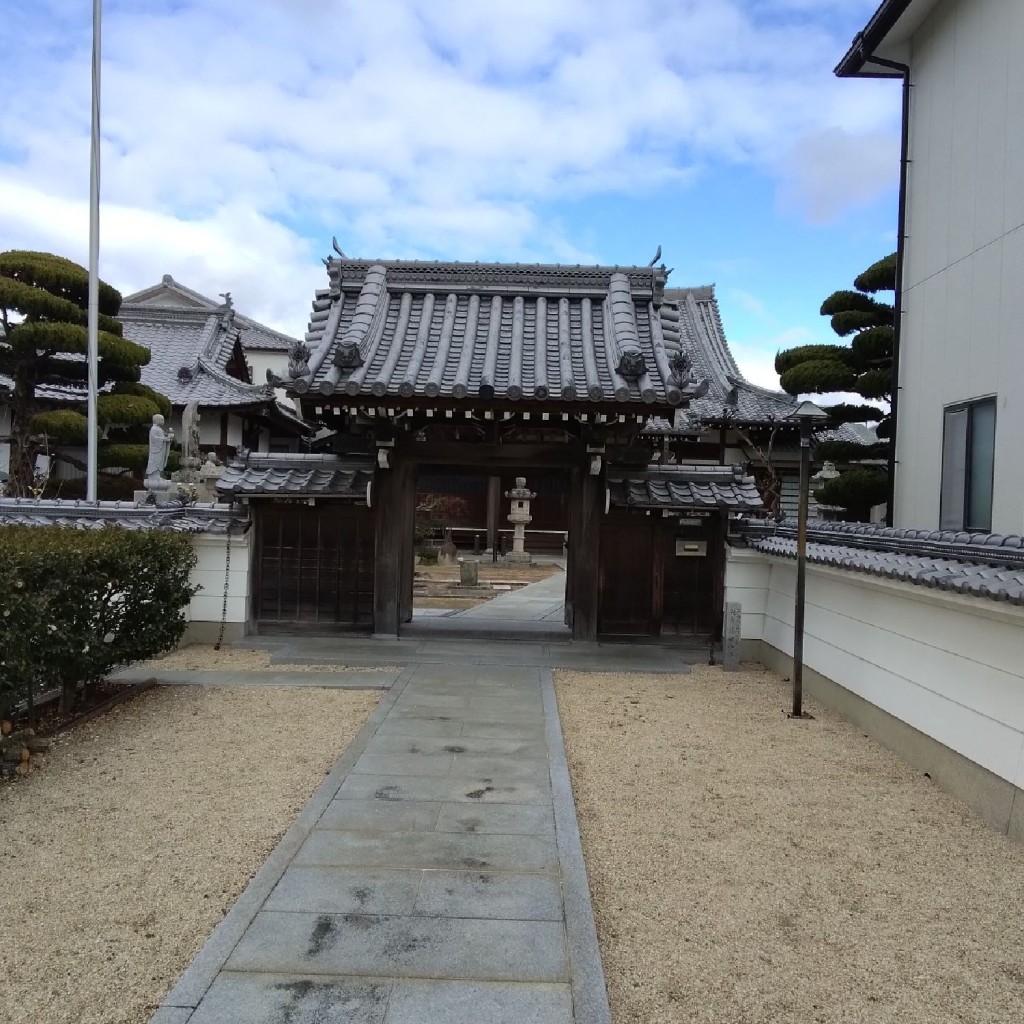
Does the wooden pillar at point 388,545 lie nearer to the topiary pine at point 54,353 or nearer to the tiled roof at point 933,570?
the tiled roof at point 933,570

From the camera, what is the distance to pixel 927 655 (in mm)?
5965

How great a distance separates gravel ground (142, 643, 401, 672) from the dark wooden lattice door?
954mm

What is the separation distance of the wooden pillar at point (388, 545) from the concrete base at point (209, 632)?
1859 mm

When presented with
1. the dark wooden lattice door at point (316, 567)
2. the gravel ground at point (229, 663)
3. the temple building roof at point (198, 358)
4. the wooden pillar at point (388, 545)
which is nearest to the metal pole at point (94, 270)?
the dark wooden lattice door at point (316, 567)

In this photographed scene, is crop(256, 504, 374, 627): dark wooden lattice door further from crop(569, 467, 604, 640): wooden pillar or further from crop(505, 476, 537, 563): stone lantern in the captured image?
crop(505, 476, 537, 563): stone lantern

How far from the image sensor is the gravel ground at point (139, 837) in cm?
311

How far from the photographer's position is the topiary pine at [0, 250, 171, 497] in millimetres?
13438

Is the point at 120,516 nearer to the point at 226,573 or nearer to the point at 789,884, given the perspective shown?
the point at 226,573

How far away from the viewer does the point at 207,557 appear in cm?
1045

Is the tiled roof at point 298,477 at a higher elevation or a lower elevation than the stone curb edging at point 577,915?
higher

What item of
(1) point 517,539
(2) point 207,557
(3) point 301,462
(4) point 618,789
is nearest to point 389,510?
(3) point 301,462

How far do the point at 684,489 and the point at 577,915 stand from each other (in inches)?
296

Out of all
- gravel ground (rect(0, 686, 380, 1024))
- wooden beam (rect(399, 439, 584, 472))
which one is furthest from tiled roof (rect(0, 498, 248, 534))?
gravel ground (rect(0, 686, 380, 1024))

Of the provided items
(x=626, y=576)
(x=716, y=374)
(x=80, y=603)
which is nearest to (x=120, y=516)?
(x=80, y=603)
